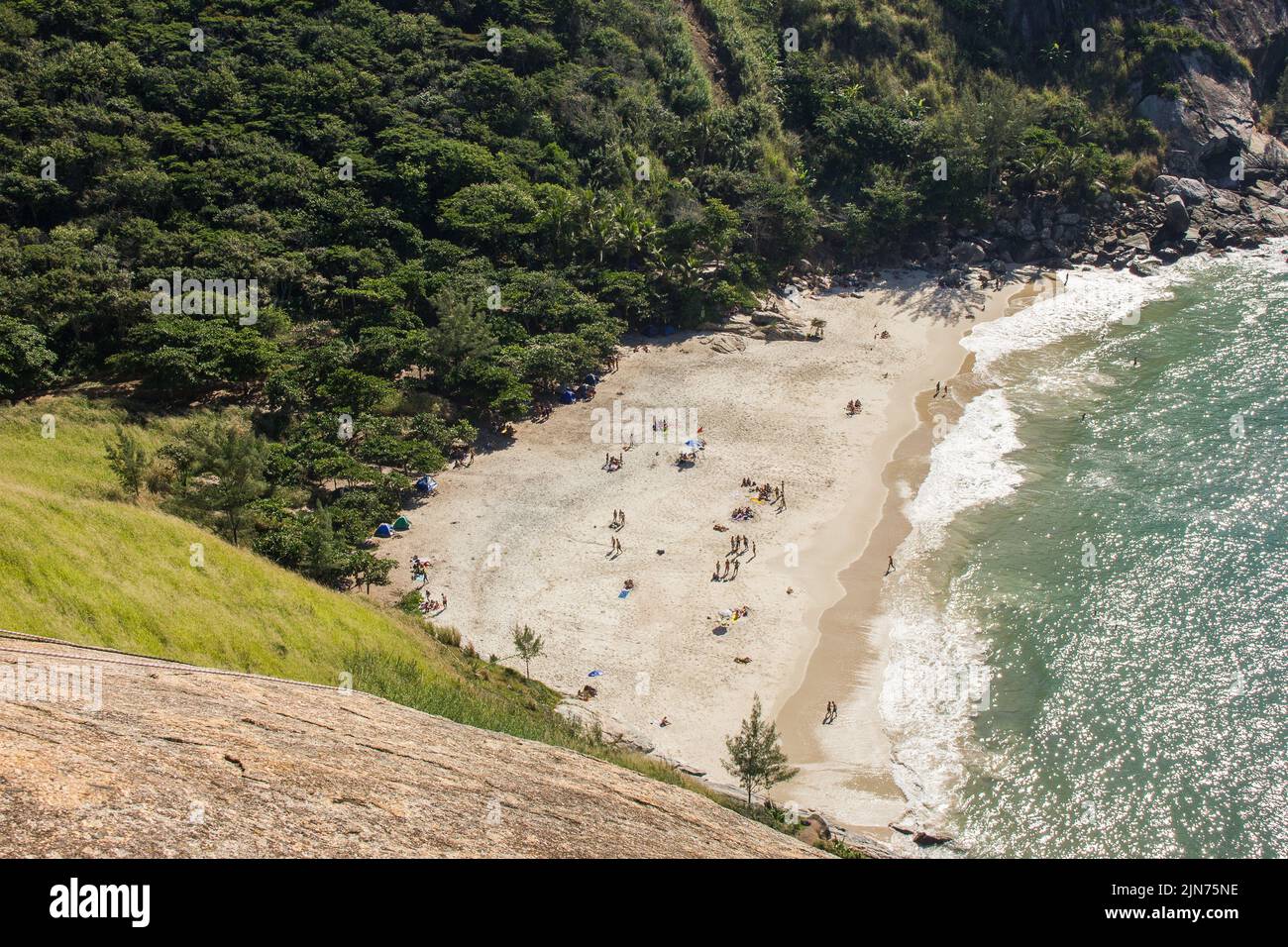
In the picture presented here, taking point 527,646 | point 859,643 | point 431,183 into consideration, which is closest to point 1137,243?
point 859,643

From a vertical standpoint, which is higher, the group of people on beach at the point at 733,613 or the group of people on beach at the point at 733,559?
the group of people on beach at the point at 733,559

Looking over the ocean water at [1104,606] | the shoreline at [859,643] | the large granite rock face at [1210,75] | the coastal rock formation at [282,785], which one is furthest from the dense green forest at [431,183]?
the coastal rock formation at [282,785]

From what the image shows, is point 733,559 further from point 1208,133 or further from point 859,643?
point 1208,133

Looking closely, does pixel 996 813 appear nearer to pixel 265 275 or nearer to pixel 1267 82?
pixel 265 275

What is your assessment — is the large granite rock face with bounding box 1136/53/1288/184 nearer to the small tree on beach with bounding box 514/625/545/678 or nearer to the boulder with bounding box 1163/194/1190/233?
the boulder with bounding box 1163/194/1190/233

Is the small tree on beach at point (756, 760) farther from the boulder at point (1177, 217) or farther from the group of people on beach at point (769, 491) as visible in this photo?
the boulder at point (1177, 217)
